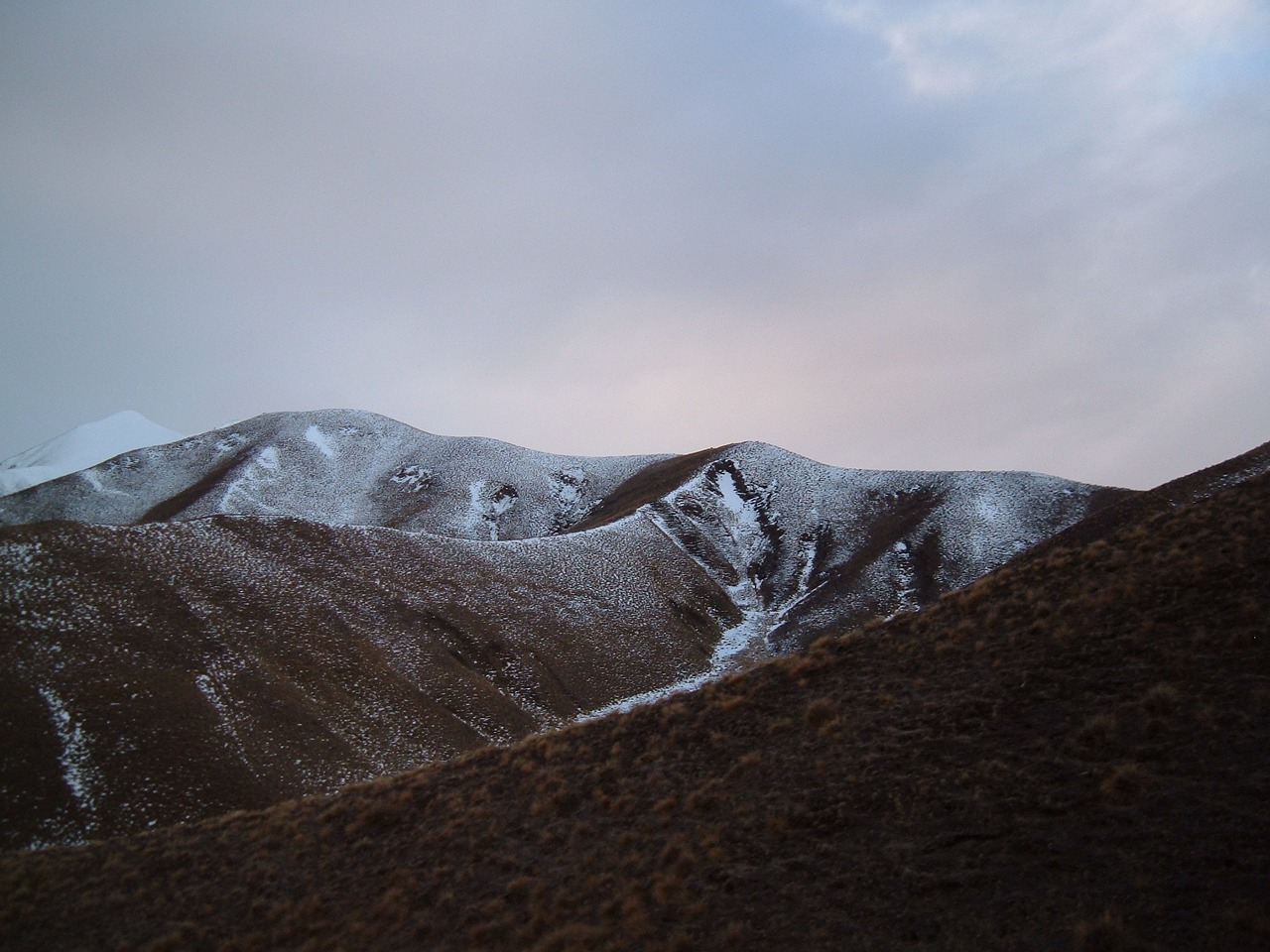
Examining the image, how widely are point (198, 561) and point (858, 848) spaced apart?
4076 centimetres

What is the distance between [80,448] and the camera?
159000mm

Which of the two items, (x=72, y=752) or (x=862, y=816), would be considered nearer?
(x=862, y=816)

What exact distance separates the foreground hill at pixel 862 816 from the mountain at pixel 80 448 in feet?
464

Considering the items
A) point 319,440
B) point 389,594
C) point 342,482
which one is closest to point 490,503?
point 342,482

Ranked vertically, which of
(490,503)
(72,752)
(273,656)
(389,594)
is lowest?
(72,752)

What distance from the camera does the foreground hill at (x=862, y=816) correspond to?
→ 758 centimetres

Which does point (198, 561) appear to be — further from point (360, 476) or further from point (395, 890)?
point (360, 476)

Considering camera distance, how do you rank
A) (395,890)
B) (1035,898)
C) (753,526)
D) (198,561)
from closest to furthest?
(1035,898) → (395,890) → (198,561) → (753,526)

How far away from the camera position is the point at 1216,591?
1212 cm

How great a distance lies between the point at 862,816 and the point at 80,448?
193 meters

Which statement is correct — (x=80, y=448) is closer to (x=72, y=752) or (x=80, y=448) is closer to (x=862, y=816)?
(x=72, y=752)

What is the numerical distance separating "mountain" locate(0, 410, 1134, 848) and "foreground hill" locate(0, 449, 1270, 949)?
9228 mm

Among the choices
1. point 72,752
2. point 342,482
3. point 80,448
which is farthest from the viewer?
point 80,448

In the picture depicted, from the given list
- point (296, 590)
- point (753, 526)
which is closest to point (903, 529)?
point (753, 526)
